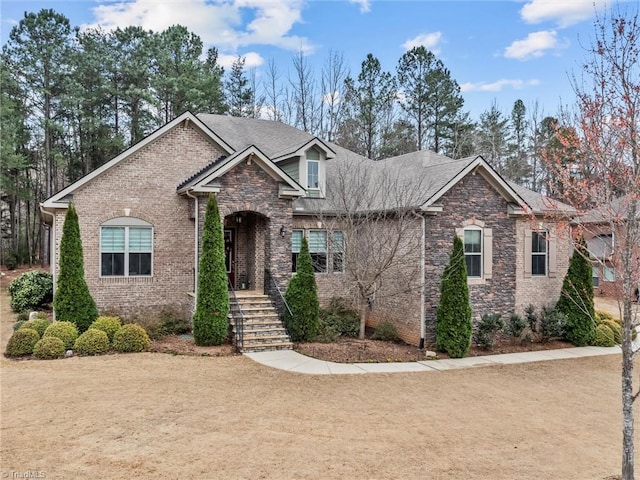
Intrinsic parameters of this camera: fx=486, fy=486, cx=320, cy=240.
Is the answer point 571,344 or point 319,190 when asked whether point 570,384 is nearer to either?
point 571,344

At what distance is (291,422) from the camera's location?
8.06 metres

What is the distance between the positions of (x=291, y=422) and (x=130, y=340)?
6557 millimetres

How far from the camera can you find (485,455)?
278 inches

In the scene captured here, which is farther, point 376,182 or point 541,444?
point 376,182

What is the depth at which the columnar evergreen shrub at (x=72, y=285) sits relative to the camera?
44.3ft

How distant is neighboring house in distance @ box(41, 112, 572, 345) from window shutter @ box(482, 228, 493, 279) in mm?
46

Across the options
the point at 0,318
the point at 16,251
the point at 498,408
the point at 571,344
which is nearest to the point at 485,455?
the point at 498,408

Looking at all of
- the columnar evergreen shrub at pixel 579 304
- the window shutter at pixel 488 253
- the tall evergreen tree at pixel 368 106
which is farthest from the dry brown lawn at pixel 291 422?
the tall evergreen tree at pixel 368 106

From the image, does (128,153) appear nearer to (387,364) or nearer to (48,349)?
(48,349)

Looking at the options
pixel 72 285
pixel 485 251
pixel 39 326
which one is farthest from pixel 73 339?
pixel 485 251

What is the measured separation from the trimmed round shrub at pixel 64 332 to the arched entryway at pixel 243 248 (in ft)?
18.8

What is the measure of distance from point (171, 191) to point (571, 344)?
14045 mm

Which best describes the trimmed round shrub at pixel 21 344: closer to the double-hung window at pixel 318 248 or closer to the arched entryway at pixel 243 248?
the arched entryway at pixel 243 248

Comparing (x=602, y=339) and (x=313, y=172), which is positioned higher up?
(x=313, y=172)
